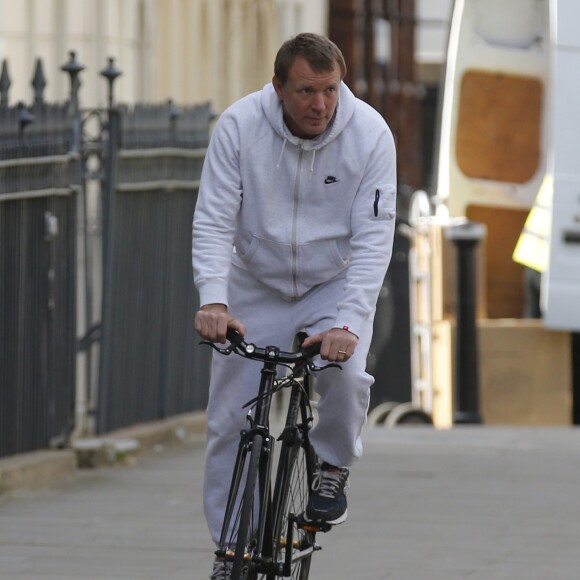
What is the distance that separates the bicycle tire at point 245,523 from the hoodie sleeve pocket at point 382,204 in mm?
693

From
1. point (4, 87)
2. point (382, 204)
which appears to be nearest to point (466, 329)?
point (4, 87)

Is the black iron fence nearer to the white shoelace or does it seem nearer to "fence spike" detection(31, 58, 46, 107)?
"fence spike" detection(31, 58, 46, 107)

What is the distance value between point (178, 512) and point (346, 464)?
2.81 meters

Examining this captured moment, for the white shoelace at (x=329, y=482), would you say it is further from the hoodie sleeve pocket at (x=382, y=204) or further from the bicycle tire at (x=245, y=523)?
the hoodie sleeve pocket at (x=382, y=204)

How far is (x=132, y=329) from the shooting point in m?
10.8

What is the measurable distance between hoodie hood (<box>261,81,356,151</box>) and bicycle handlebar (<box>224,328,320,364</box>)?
0.56 meters

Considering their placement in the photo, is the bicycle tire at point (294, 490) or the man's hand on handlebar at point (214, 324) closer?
the man's hand on handlebar at point (214, 324)

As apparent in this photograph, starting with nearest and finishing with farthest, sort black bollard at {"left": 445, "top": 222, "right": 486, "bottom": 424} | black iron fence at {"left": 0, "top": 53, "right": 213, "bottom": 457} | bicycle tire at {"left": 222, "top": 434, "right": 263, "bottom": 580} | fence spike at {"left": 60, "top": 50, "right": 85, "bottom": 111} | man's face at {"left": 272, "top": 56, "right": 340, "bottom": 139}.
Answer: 1. bicycle tire at {"left": 222, "top": 434, "right": 263, "bottom": 580}
2. man's face at {"left": 272, "top": 56, "right": 340, "bottom": 139}
3. black iron fence at {"left": 0, "top": 53, "right": 213, "bottom": 457}
4. fence spike at {"left": 60, "top": 50, "right": 85, "bottom": 111}
5. black bollard at {"left": 445, "top": 222, "right": 486, "bottom": 424}

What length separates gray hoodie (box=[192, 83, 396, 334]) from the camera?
5.84 meters

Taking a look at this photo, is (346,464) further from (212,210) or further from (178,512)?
(178,512)

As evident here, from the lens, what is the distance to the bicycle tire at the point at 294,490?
19.2ft

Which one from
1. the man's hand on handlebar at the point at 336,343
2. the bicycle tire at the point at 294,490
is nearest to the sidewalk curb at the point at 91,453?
the bicycle tire at the point at 294,490

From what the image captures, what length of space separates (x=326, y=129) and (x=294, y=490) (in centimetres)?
104

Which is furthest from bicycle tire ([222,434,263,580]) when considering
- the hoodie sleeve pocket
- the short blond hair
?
the short blond hair
